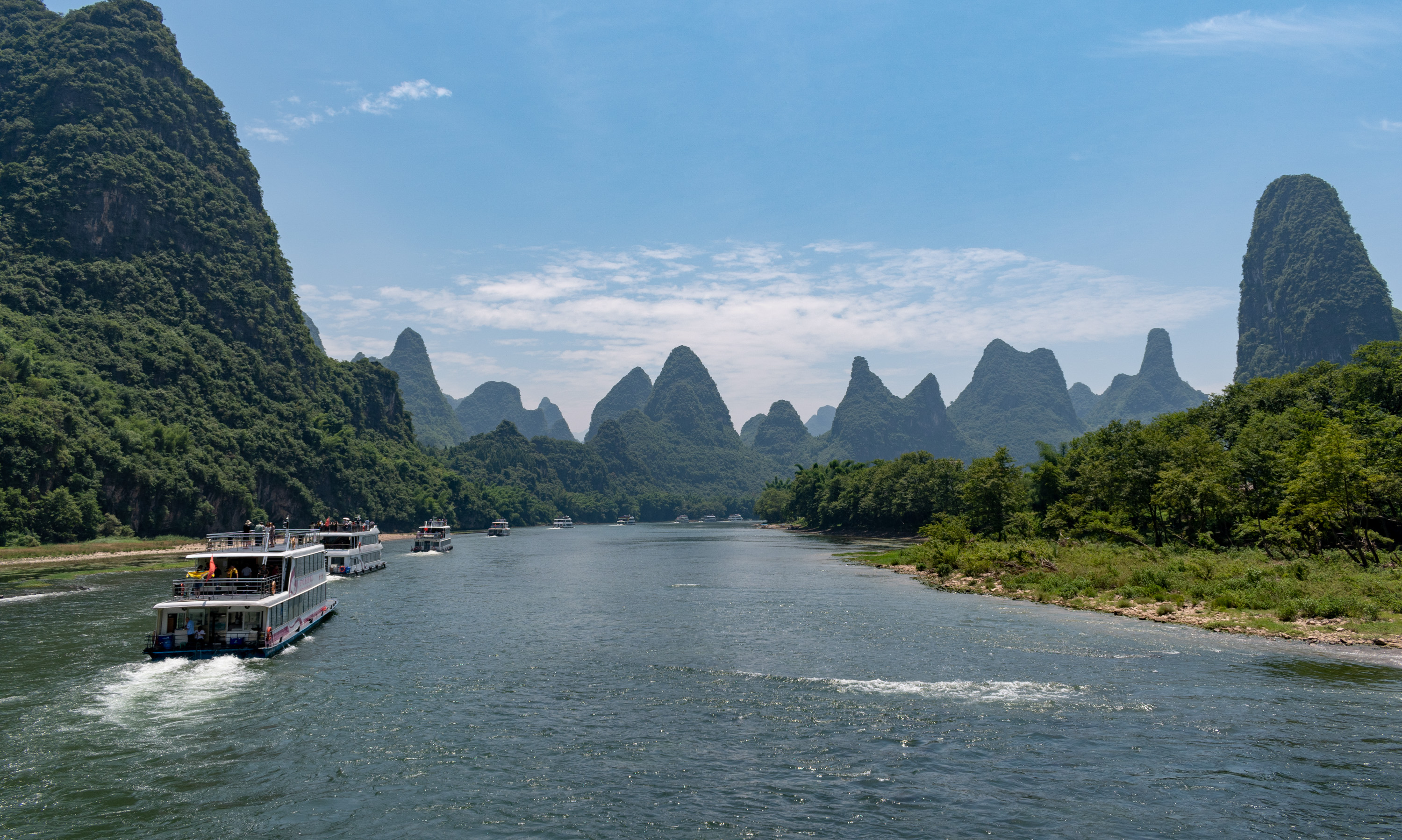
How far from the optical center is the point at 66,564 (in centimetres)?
7675

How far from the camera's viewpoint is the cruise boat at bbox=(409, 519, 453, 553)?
122 m

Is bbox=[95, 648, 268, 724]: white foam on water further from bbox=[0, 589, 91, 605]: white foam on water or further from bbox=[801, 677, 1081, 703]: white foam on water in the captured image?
bbox=[0, 589, 91, 605]: white foam on water

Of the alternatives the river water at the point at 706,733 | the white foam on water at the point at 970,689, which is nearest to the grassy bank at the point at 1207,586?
the river water at the point at 706,733

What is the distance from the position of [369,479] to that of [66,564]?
347ft

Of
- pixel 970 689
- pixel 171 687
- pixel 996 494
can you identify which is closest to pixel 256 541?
pixel 171 687

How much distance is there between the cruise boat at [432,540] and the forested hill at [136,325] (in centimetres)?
3224

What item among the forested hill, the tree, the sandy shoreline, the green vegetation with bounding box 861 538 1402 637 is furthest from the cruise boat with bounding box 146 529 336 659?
the tree

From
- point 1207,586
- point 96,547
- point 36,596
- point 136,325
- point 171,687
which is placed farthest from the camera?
point 136,325

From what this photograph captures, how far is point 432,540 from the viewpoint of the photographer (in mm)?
122938

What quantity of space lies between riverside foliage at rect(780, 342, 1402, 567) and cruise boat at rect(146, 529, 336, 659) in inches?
2321

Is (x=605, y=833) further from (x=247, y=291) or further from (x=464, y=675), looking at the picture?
(x=247, y=291)

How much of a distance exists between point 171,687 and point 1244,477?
70.6 meters

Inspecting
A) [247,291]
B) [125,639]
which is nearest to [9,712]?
[125,639]

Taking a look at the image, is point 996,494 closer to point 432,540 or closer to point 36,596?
point 36,596
